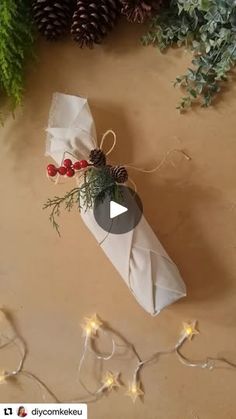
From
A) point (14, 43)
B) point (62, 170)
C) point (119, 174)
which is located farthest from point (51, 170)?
point (14, 43)

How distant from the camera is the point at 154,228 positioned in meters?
0.98

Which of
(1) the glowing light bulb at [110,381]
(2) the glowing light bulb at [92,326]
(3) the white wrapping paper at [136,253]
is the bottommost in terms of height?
(1) the glowing light bulb at [110,381]

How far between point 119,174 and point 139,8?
32 cm

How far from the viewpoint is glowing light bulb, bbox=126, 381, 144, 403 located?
95 centimetres

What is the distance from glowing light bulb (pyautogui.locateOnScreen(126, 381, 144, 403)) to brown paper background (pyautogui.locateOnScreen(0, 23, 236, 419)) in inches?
0.4

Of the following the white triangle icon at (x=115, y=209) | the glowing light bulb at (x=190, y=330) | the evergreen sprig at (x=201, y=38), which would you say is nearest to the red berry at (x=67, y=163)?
the white triangle icon at (x=115, y=209)

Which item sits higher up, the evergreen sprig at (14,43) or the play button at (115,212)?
the evergreen sprig at (14,43)

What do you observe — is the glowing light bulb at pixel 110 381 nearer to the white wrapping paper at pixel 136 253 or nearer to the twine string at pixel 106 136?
the white wrapping paper at pixel 136 253

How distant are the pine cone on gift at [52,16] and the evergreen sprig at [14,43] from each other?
20mm

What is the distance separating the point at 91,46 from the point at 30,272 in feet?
1.51

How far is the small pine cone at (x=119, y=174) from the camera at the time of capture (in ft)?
3.00

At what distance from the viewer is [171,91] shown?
102 centimetres

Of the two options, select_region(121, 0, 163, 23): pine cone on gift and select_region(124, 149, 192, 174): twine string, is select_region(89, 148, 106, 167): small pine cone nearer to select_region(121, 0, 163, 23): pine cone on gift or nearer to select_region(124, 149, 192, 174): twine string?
select_region(124, 149, 192, 174): twine string

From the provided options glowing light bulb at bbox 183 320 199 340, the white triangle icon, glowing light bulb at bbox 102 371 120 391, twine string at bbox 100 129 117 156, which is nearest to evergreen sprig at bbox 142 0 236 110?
twine string at bbox 100 129 117 156
